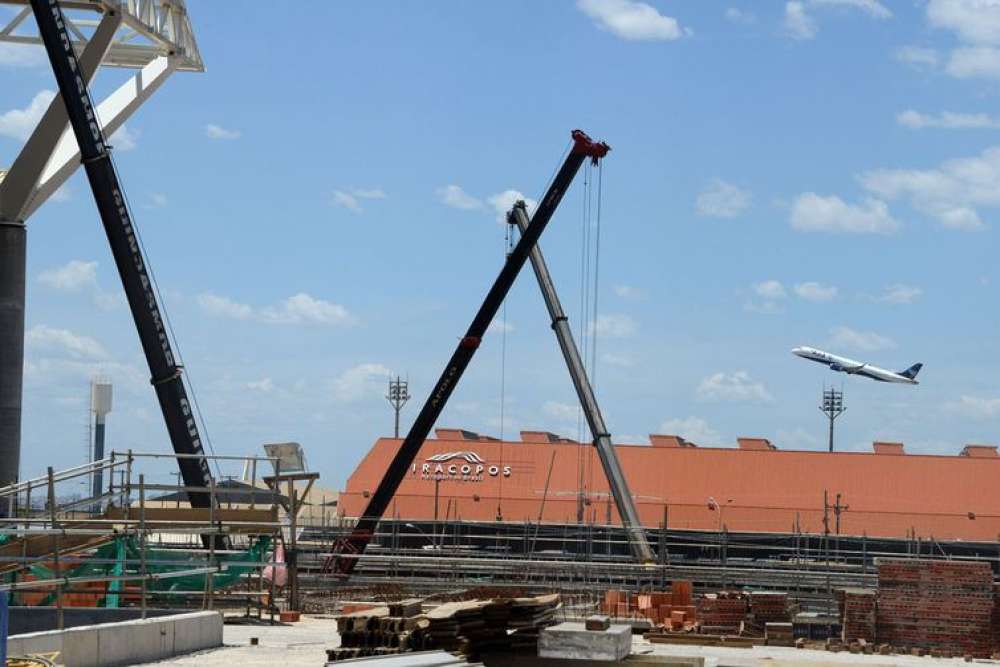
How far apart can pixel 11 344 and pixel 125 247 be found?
312 centimetres

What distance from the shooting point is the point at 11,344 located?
32.1 meters

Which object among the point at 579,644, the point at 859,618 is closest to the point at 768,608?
the point at 859,618

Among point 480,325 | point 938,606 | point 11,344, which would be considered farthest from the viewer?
point 480,325

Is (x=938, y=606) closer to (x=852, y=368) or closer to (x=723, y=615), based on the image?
(x=723, y=615)

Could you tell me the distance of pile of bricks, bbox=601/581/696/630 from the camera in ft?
87.1

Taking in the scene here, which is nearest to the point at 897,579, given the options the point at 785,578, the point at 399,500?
the point at 785,578

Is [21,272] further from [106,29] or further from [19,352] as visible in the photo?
[106,29]

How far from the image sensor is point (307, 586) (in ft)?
121

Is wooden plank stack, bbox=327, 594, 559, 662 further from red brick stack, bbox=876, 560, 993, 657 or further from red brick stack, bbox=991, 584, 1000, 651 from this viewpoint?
red brick stack, bbox=991, 584, 1000, 651

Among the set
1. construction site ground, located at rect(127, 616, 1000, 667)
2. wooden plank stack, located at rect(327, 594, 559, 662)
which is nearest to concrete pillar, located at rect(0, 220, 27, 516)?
construction site ground, located at rect(127, 616, 1000, 667)

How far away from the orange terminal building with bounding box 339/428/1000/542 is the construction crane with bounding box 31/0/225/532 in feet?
88.6

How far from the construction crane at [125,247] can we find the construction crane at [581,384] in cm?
1568

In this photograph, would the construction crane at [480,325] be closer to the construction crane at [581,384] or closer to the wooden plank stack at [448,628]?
the construction crane at [581,384]

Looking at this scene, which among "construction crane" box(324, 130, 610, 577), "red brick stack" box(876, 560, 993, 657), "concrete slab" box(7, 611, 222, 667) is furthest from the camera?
"construction crane" box(324, 130, 610, 577)
